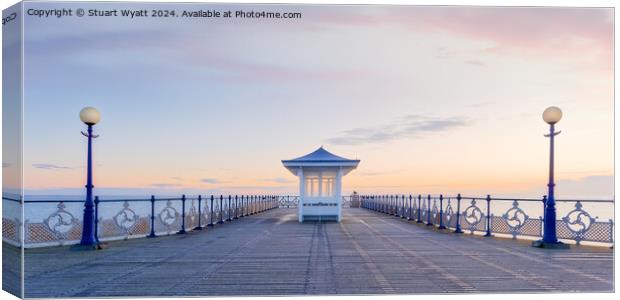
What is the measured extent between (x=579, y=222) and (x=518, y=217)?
159cm

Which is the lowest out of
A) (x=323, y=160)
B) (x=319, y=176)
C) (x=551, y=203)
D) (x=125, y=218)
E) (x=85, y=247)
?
(x=85, y=247)

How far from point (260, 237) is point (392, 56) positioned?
5899mm

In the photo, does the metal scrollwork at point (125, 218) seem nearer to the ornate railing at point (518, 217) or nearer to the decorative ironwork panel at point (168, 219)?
the decorative ironwork panel at point (168, 219)

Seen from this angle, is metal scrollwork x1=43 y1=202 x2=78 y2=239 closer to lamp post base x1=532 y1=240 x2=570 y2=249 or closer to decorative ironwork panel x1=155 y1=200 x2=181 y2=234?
decorative ironwork panel x1=155 y1=200 x2=181 y2=234

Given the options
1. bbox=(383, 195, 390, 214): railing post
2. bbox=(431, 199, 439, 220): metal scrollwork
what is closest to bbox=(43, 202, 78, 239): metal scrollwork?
bbox=(431, 199, 439, 220): metal scrollwork

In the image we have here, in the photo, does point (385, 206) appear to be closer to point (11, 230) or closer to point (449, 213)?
point (449, 213)

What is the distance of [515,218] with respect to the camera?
14312 millimetres

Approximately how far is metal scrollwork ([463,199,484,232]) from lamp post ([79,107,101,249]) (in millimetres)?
9531

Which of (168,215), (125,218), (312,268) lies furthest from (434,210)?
(312,268)

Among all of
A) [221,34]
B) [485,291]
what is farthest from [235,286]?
[221,34]

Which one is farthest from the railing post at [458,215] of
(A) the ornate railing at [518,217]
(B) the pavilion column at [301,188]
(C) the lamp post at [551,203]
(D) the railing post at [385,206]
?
(D) the railing post at [385,206]

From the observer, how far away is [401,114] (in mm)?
13328

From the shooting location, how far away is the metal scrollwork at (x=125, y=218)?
13.6 meters

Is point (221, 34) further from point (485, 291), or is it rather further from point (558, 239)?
point (558, 239)
